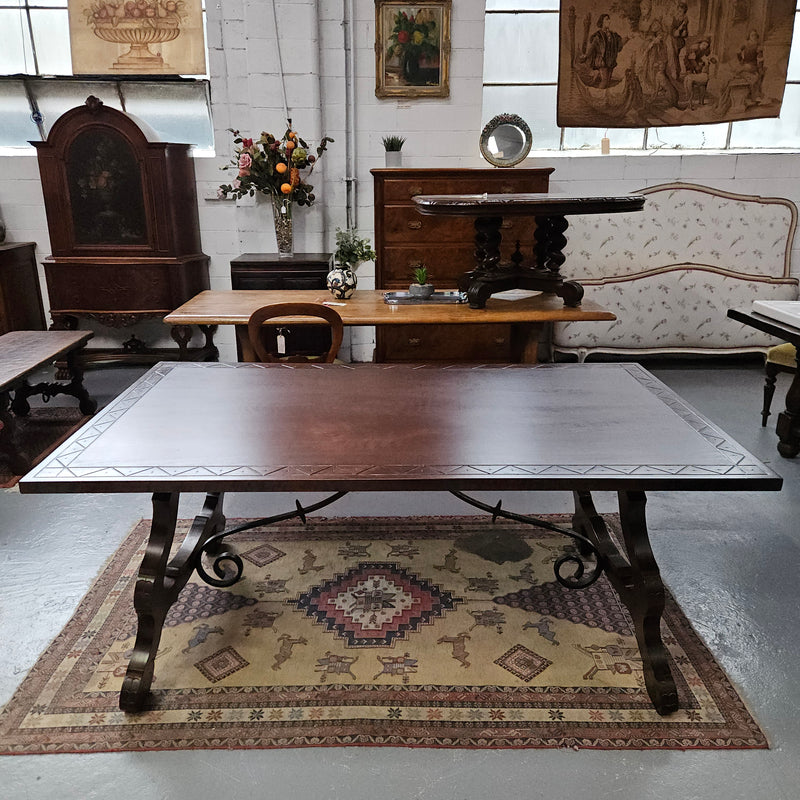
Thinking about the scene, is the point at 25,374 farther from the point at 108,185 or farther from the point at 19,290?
the point at 19,290

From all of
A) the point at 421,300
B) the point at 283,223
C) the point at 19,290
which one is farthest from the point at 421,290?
the point at 19,290

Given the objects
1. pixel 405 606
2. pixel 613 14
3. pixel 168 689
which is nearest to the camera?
pixel 168 689

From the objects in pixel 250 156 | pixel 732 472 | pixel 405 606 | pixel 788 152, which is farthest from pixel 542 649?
pixel 788 152

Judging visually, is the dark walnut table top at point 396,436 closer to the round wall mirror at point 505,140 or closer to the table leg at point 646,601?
the table leg at point 646,601

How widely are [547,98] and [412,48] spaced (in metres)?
1.11

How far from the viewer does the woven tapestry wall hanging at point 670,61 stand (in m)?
4.95

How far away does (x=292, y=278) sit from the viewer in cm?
470

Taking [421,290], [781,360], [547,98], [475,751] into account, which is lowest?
[475,751]

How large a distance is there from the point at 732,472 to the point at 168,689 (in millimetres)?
1666

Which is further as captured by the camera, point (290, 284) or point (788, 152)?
point (788, 152)

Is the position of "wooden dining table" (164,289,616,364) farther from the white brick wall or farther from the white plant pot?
the white brick wall

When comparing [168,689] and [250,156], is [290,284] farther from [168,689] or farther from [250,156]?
[168,689]

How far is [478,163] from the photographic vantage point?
517 cm

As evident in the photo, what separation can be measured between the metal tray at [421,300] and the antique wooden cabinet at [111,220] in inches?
76.5
